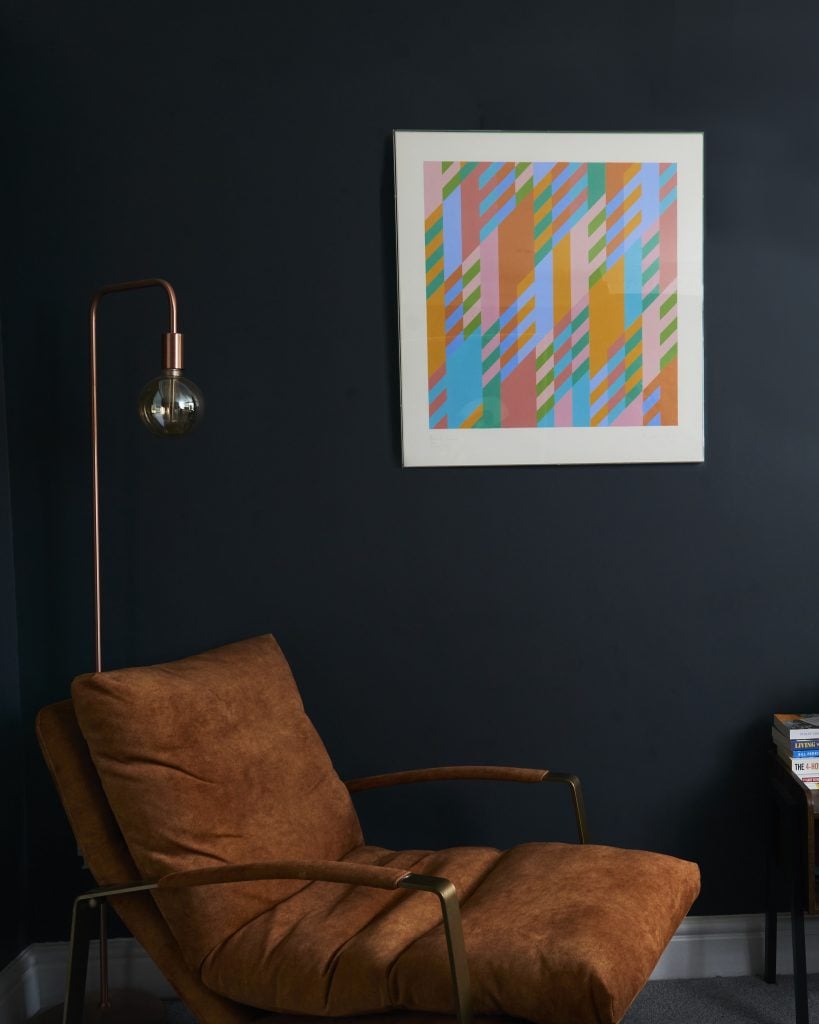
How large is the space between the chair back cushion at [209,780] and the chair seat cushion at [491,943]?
0.10 m

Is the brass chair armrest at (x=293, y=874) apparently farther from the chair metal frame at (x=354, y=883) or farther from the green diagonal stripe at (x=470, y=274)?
the green diagonal stripe at (x=470, y=274)

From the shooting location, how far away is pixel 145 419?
2203mm

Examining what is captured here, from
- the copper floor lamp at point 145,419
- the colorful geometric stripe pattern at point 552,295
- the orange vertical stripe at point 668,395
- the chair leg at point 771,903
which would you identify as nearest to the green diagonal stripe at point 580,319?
the colorful geometric stripe pattern at point 552,295

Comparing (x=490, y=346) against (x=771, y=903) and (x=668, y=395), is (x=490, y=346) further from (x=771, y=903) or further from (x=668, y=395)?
(x=771, y=903)

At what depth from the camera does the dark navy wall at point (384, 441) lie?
256 cm

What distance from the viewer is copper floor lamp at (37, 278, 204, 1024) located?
2191mm

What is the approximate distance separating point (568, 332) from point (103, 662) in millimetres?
1463

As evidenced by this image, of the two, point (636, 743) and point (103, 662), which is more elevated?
point (103, 662)

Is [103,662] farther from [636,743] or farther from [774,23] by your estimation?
[774,23]

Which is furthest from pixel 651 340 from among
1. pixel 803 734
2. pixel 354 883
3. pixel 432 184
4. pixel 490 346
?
pixel 354 883

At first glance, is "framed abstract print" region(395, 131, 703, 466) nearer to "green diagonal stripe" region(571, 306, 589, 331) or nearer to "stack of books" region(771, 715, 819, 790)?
"green diagonal stripe" region(571, 306, 589, 331)

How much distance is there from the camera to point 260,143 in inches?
101

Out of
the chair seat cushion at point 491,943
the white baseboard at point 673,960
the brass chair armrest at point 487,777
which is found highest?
the brass chair armrest at point 487,777

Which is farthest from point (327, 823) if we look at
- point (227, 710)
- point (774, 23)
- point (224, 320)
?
point (774, 23)
